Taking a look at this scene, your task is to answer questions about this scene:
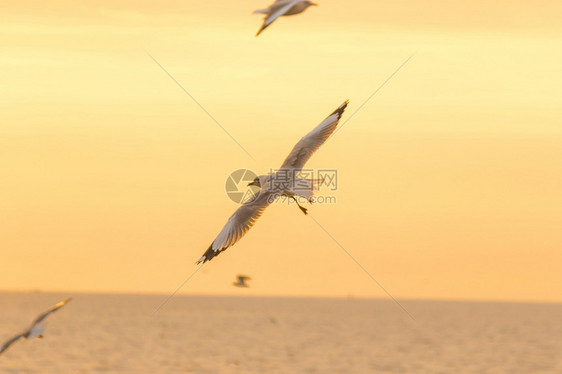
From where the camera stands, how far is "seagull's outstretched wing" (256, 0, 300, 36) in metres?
15.4

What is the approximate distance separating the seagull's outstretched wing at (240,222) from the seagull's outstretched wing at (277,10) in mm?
5169

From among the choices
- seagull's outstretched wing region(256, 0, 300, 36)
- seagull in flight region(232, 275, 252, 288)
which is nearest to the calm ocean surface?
seagull in flight region(232, 275, 252, 288)

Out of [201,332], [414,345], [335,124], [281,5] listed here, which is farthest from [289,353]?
[281,5]

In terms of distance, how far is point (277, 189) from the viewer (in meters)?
19.9

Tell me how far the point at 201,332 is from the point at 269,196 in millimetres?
86834

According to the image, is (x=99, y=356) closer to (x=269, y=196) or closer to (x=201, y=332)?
(x=201, y=332)

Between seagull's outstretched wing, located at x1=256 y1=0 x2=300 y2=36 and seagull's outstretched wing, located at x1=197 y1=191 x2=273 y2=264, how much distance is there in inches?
204

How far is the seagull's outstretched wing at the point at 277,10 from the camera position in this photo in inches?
605

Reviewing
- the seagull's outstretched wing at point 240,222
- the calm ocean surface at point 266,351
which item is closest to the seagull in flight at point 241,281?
the seagull's outstretched wing at point 240,222

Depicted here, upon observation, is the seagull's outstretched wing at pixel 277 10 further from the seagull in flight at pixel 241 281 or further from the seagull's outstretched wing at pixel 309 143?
the seagull in flight at pixel 241 281

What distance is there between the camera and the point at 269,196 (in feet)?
67.3

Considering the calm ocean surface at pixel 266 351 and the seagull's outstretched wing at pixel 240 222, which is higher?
the calm ocean surface at pixel 266 351

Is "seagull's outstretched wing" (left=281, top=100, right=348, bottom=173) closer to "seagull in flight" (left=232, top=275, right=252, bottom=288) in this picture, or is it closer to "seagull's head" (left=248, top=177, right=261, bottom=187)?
"seagull's head" (left=248, top=177, right=261, bottom=187)

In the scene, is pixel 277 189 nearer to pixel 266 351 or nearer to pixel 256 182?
pixel 256 182
